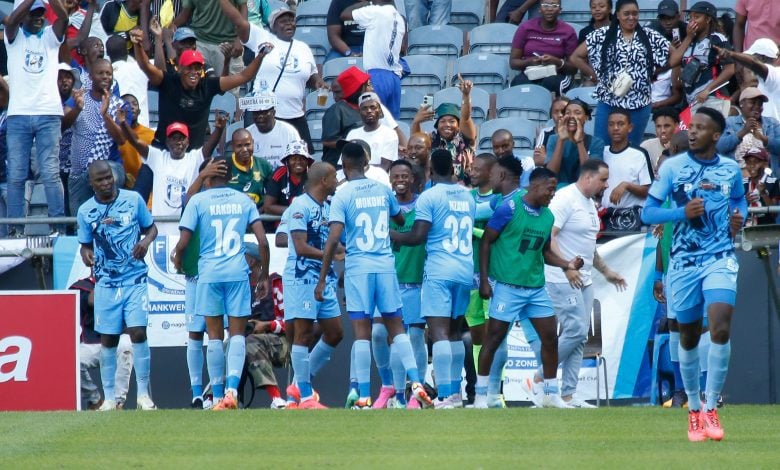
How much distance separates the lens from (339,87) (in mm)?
16047

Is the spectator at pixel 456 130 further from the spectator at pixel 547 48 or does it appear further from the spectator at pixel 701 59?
the spectator at pixel 701 59

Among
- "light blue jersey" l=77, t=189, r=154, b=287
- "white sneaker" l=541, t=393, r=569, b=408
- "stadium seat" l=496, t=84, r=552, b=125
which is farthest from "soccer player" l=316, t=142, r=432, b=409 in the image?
"stadium seat" l=496, t=84, r=552, b=125

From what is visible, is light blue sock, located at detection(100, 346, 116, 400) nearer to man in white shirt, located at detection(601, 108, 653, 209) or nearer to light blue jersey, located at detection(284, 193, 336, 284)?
light blue jersey, located at detection(284, 193, 336, 284)

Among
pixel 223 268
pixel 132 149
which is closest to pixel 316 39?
pixel 132 149

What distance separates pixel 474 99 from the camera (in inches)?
679

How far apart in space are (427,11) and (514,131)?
11.0ft

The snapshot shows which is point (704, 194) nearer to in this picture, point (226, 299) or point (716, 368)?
point (716, 368)

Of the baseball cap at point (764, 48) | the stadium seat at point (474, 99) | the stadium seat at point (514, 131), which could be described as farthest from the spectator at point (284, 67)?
the baseball cap at point (764, 48)

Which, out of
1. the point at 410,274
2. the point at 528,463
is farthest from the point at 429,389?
the point at 528,463

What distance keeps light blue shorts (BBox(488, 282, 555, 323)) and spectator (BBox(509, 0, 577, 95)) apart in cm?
526

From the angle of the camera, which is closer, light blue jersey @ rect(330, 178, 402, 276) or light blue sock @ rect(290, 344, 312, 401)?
light blue jersey @ rect(330, 178, 402, 276)

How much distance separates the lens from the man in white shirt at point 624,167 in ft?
48.1

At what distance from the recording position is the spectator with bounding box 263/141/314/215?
14734 millimetres

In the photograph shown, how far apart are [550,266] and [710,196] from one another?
4029mm
